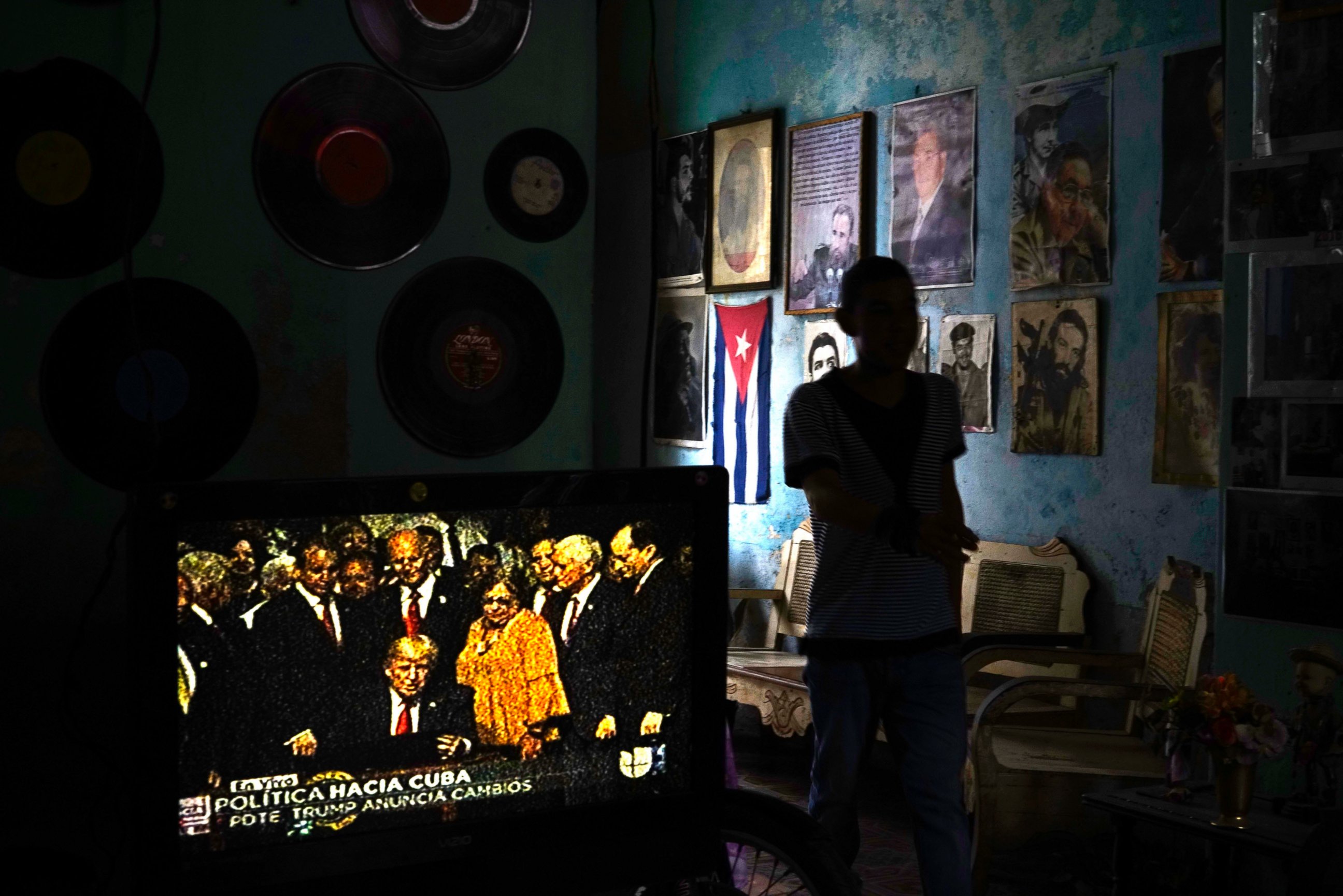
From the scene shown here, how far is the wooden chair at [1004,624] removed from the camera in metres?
5.00

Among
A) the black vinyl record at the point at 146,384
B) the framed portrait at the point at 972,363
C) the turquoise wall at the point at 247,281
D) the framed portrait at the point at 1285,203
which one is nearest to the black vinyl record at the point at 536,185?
the turquoise wall at the point at 247,281

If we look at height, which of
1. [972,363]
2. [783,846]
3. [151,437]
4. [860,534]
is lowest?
[783,846]

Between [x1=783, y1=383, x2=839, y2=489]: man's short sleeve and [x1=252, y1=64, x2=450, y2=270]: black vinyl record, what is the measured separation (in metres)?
0.89

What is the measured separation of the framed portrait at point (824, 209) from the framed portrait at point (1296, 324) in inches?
103

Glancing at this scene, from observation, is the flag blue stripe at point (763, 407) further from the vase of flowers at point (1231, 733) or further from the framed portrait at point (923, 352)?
the vase of flowers at point (1231, 733)

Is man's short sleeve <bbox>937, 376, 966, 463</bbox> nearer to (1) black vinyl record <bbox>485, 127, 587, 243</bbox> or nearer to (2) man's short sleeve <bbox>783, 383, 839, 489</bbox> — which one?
(2) man's short sleeve <bbox>783, 383, 839, 489</bbox>

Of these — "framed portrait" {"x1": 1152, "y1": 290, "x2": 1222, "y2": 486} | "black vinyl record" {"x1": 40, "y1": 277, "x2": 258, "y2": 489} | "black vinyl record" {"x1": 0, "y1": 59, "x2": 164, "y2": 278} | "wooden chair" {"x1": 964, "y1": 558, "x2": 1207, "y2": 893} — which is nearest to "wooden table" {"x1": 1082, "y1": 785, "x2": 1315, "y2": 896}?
"wooden chair" {"x1": 964, "y1": 558, "x2": 1207, "y2": 893}

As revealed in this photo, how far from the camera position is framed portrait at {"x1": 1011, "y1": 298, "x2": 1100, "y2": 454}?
5.14 m

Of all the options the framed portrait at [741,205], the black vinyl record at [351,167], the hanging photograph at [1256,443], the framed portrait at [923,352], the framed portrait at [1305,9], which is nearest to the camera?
the black vinyl record at [351,167]

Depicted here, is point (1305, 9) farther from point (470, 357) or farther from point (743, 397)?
point (743, 397)

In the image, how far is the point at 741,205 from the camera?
683 centimetres

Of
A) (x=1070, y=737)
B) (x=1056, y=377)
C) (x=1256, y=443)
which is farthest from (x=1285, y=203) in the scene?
(x=1070, y=737)

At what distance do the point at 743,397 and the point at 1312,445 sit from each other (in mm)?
3632

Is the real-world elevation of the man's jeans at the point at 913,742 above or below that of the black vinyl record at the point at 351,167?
below
